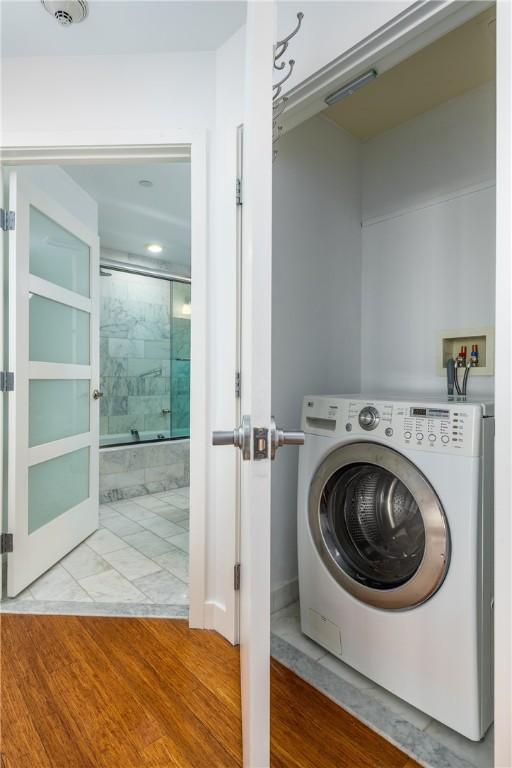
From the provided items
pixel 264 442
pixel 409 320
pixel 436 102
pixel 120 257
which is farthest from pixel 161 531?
pixel 436 102

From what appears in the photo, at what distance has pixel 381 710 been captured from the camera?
1233 mm

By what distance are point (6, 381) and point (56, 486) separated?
743mm

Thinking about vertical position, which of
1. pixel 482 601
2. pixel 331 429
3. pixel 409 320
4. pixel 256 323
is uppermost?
pixel 409 320

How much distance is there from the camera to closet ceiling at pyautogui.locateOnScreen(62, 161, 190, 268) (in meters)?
2.54

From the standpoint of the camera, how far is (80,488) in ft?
8.39

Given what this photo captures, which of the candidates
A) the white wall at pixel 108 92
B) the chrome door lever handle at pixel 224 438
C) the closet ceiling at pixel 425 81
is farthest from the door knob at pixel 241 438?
the closet ceiling at pixel 425 81

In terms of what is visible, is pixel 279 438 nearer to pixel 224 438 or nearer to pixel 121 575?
pixel 224 438

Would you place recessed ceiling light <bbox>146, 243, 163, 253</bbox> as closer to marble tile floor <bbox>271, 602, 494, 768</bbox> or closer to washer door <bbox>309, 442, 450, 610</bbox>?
washer door <bbox>309, 442, 450, 610</bbox>

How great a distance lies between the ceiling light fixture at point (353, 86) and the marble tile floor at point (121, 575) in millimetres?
2113

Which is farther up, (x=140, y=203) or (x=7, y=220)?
(x=140, y=203)

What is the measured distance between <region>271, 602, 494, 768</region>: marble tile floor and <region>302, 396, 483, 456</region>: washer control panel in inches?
33.1

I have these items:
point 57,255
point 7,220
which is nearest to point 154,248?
point 57,255

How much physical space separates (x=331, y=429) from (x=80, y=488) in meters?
1.88

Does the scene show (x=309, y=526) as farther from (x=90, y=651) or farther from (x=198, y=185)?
(x=198, y=185)
